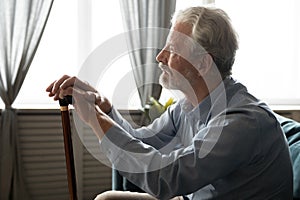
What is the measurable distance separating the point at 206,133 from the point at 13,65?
200 centimetres

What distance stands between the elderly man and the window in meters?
1.27

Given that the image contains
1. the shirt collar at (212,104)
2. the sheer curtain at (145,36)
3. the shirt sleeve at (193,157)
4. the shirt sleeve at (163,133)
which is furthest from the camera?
the sheer curtain at (145,36)

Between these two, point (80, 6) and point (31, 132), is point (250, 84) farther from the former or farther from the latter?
point (31, 132)

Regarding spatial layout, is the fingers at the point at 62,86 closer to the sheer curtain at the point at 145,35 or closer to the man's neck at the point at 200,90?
the man's neck at the point at 200,90

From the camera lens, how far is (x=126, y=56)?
335cm

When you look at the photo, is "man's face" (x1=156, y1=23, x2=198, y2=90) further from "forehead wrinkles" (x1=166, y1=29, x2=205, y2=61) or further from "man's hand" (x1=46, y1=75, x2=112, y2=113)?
"man's hand" (x1=46, y1=75, x2=112, y2=113)

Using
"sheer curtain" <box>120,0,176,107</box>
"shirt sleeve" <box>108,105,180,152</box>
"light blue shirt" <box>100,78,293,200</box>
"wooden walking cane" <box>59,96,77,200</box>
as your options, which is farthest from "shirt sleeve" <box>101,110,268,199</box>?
"sheer curtain" <box>120,0,176,107</box>

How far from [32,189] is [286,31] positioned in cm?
259

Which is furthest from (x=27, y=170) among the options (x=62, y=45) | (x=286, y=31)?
(x=286, y=31)

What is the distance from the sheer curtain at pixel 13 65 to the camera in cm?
292

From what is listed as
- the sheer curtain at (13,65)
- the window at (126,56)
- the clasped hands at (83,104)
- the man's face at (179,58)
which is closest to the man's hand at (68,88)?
the clasped hands at (83,104)

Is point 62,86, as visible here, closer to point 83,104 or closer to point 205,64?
point 83,104

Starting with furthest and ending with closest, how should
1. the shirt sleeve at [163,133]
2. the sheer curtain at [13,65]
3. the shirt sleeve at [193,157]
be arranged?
the sheer curtain at [13,65], the shirt sleeve at [163,133], the shirt sleeve at [193,157]

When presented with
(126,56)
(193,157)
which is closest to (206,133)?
(193,157)
